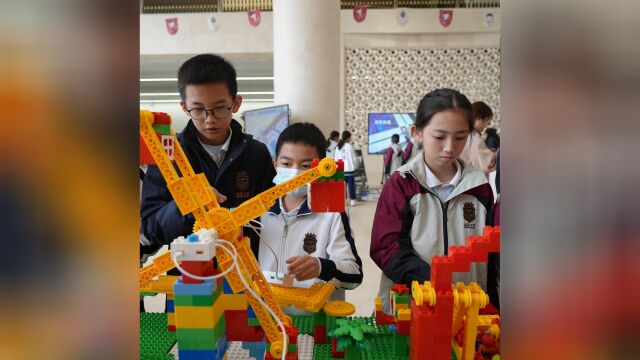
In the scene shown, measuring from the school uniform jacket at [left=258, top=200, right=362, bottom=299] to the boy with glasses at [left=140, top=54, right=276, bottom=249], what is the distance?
63 mm

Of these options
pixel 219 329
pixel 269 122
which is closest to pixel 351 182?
pixel 269 122

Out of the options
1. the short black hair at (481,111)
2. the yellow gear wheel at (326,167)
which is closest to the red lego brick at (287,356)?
the yellow gear wheel at (326,167)

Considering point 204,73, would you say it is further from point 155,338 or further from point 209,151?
point 155,338

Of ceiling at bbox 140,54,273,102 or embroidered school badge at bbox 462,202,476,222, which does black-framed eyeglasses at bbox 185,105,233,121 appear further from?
ceiling at bbox 140,54,273,102

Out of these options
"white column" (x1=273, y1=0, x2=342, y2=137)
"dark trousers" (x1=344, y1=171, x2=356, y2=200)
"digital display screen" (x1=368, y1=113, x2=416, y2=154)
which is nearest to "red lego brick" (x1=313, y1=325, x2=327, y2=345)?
"white column" (x1=273, y1=0, x2=342, y2=137)

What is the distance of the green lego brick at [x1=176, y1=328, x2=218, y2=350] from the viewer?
2.15 feet

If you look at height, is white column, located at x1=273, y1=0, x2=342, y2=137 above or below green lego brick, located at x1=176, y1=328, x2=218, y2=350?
above

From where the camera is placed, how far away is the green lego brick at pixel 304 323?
3.41ft

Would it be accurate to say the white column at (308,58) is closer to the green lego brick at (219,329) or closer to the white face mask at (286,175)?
the white face mask at (286,175)

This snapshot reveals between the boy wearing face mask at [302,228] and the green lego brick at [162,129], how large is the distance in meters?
0.56
